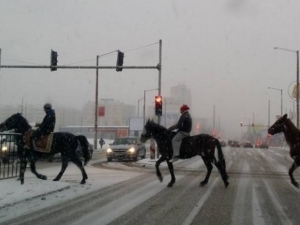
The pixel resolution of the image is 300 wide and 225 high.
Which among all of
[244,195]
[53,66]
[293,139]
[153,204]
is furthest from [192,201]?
[53,66]

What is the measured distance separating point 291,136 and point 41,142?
23.8ft

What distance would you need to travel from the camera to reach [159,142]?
13359 mm

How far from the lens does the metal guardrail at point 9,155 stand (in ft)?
42.6

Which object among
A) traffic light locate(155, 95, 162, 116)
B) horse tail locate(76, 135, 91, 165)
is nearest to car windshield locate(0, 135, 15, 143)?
horse tail locate(76, 135, 91, 165)

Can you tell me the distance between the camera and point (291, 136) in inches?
528

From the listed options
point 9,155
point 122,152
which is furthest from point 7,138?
point 122,152

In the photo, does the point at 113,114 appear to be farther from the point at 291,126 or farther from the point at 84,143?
the point at 291,126

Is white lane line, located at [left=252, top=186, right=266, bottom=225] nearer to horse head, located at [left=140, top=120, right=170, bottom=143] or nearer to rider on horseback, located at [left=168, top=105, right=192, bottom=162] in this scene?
rider on horseback, located at [left=168, top=105, right=192, bottom=162]

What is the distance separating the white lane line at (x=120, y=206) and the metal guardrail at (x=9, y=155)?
396 cm

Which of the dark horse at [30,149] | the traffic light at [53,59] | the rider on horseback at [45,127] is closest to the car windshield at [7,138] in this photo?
the dark horse at [30,149]

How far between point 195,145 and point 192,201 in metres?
3.10

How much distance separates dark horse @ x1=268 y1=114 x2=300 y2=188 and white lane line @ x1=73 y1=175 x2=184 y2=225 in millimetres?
3763

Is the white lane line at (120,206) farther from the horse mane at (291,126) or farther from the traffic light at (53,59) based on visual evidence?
the traffic light at (53,59)

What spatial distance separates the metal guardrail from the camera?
13.0 metres
